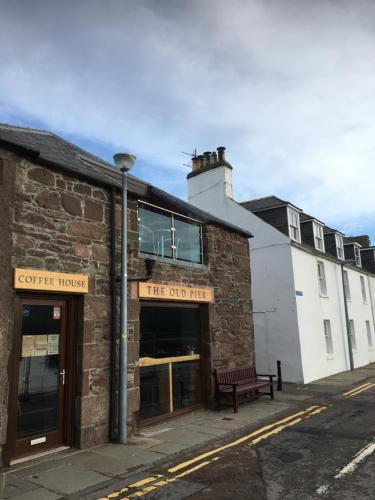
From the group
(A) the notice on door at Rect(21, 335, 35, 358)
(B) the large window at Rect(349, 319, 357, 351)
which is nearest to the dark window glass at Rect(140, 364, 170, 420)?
(A) the notice on door at Rect(21, 335, 35, 358)

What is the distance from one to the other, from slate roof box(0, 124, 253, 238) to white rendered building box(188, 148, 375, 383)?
5445 millimetres

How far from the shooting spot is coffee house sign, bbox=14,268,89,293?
6.59 metres

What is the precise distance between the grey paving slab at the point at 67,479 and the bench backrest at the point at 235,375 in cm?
512

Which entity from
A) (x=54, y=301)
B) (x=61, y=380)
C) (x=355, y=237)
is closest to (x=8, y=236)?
(x=54, y=301)

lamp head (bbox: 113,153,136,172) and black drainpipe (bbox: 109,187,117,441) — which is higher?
lamp head (bbox: 113,153,136,172)

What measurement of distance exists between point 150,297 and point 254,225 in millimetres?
9554

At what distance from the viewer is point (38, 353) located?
7.02 meters

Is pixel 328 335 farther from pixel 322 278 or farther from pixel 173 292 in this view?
pixel 173 292

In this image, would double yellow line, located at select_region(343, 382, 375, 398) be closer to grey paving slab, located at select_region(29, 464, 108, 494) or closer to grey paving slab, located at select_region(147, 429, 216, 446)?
grey paving slab, located at select_region(147, 429, 216, 446)

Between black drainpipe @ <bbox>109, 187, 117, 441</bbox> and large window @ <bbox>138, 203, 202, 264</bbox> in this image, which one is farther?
large window @ <bbox>138, 203, 202, 264</bbox>

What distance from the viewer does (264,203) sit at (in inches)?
765

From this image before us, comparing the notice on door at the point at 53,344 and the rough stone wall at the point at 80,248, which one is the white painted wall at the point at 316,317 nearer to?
the rough stone wall at the point at 80,248

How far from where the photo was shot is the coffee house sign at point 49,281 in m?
6.59

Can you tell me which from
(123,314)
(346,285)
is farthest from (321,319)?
(123,314)
